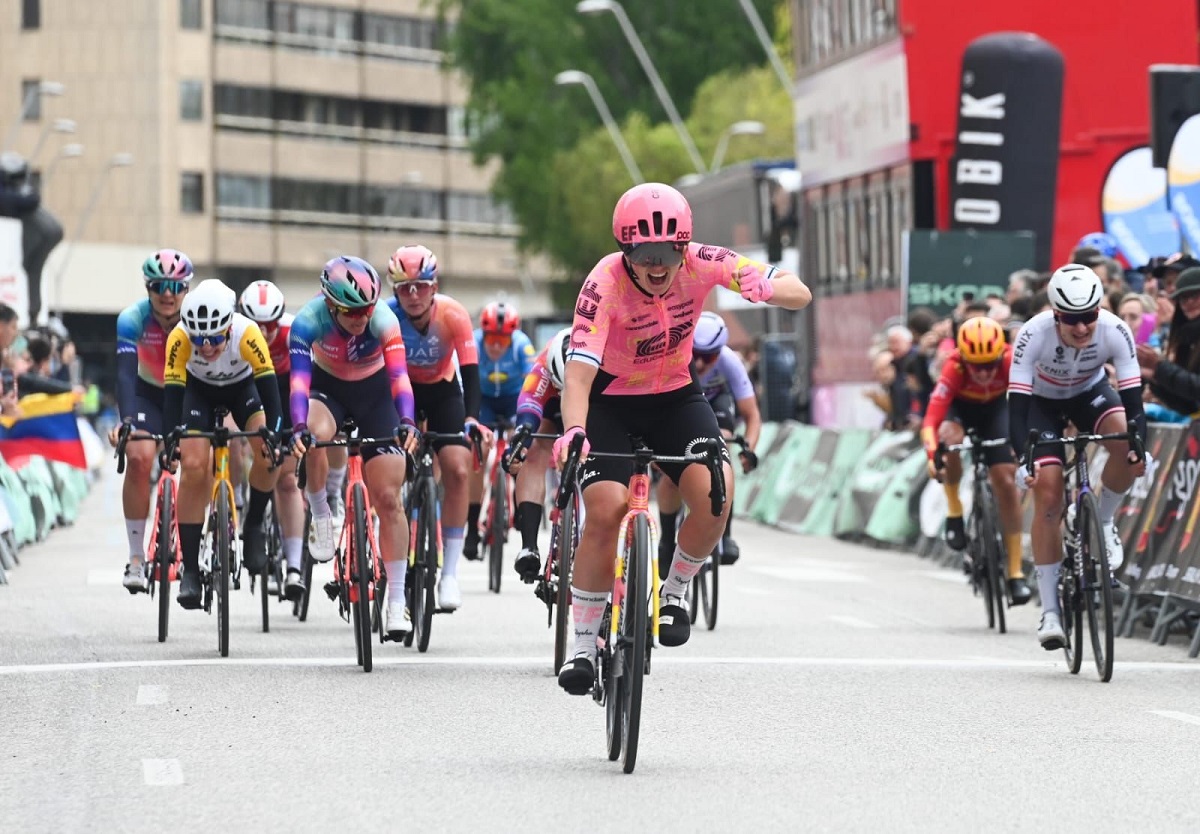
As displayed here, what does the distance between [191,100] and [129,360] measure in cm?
8243

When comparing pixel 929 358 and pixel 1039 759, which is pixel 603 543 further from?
pixel 929 358

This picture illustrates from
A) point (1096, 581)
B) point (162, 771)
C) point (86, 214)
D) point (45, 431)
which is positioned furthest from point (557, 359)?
point (86, 214)

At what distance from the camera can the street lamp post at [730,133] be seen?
56.7 meters

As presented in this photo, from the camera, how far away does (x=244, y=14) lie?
97375 mm

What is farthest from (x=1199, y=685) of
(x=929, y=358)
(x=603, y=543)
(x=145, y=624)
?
(x=929, y=358)

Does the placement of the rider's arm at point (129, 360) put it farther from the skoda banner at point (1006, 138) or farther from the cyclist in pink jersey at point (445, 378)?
the skoda banner at point (1006, 138)

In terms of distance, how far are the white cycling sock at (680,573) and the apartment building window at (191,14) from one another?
85.8m

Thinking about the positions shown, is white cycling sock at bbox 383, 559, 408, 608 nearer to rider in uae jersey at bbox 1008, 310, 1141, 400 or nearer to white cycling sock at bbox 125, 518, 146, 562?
white cycling sock at bbox 125, 518, 146, 562

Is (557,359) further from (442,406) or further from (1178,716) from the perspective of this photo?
(1178,716)

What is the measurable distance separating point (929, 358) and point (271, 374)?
9269mm

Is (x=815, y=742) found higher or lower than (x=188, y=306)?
lower

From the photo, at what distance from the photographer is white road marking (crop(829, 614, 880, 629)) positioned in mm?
15797

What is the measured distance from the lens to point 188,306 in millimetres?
13125

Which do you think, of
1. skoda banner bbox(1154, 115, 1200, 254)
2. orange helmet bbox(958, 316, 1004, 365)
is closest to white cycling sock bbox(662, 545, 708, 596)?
orange helmet bbox(958, 316, 1004, 365)
